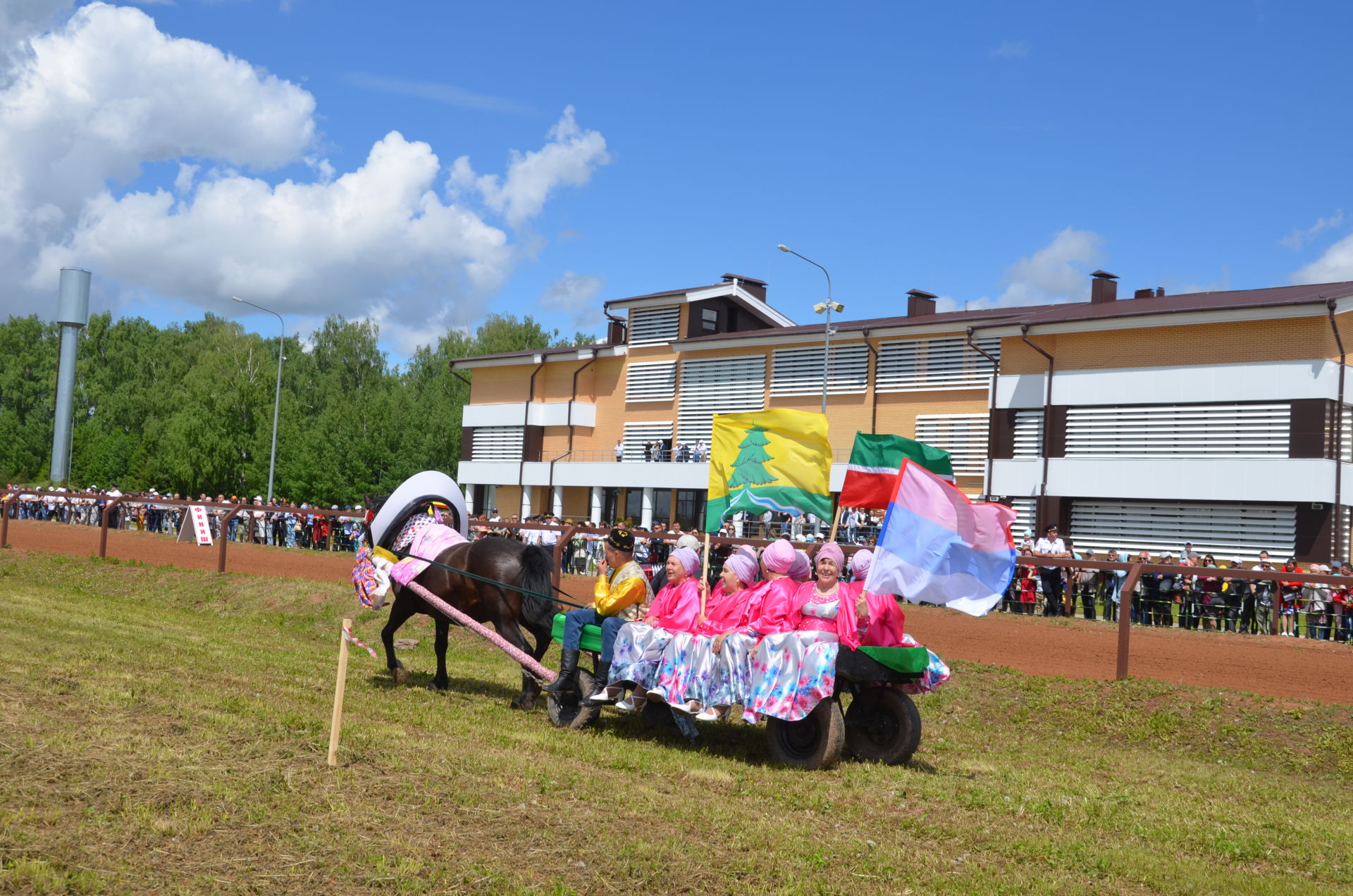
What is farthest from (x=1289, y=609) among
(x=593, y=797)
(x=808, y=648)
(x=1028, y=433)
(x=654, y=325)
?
(x=654, y=325)

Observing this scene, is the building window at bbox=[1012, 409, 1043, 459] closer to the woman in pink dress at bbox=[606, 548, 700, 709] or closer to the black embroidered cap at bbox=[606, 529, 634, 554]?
the black embroidered cap at bbox=[606, 529, 634, 554]

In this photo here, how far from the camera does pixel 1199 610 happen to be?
18.3m

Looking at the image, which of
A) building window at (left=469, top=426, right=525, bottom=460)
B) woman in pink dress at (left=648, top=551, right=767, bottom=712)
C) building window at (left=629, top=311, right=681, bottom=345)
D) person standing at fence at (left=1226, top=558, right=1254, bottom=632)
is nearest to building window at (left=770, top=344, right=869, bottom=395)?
building window at (left=629, top=311, right=681, bottom=345)

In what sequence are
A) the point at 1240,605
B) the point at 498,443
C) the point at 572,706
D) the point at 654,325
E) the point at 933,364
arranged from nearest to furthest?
the point at 572,706 → the point at 1240,605 → the point at 933,364 → the point at 654,325 → the point at 498,443

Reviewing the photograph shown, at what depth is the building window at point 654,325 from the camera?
4994cm

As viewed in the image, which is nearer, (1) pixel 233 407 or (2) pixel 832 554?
(2) pixel 832 554

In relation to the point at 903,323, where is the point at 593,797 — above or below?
below

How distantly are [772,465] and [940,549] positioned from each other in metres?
3.02

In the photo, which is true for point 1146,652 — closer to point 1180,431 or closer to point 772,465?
point 772,465

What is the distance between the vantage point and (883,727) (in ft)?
35.3

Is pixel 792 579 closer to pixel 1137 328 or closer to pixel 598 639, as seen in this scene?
pixel 598 639

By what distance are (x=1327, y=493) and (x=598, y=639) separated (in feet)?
83.4

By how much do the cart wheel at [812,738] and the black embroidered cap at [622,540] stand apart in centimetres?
225

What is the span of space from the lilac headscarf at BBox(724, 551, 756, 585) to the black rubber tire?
4.59 feet
